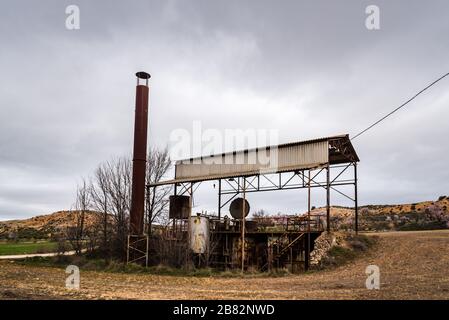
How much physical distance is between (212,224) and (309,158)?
8.18 metres

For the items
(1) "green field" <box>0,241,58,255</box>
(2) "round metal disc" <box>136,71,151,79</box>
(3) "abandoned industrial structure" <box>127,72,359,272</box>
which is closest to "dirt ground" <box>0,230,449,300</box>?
(3) "abandoned industrial structure" <box>127,72,359,272</box>

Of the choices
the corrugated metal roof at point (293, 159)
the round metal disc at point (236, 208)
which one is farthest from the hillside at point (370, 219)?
the round metal disc at point (236, 208)

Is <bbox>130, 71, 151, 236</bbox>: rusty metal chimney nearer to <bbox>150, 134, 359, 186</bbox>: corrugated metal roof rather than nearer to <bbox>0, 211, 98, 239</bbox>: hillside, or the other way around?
<bbox>150, 134, 359, 186</bbox>: corrugated metal roof

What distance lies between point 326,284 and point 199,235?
38.3 feet

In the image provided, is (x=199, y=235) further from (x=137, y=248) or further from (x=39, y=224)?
(x=39, y=224)

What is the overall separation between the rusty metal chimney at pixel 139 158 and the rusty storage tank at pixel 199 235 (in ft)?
12.5

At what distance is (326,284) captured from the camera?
52.7ft

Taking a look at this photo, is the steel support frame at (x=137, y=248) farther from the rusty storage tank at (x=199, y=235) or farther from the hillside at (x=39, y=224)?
the hillside at (x=39, y=224)

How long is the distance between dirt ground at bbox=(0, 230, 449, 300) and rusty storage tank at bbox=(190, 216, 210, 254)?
7004 millimetres

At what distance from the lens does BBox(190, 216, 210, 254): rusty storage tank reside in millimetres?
26078

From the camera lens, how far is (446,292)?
41.9ft

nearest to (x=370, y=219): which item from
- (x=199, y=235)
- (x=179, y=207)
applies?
(x=179, y=207)
